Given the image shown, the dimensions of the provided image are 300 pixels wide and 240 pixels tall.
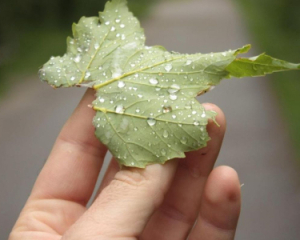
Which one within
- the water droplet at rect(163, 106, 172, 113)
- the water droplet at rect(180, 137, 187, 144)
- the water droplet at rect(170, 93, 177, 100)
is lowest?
the water droplet at rect(180, 137, 187, 144)

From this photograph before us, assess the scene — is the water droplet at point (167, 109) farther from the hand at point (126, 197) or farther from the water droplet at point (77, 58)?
the water droplet at point (77, 58)

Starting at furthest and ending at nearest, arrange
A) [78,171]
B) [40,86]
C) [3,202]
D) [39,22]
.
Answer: [39,22], [40,86], [3,202], [78,171]

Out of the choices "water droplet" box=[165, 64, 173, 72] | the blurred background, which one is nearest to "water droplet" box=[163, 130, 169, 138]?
"water droplet" box=[165, 64, 173, 72]

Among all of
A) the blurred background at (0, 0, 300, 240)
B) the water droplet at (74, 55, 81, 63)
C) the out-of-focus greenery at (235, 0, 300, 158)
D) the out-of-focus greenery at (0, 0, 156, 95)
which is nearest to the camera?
the water droplet at (74, 55, 81, 63)

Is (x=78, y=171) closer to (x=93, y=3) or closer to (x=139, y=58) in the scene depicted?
(x=139, y=58)

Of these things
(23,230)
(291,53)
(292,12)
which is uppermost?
(292,12)

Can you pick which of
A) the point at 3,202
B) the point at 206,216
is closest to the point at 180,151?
the point at 206,216

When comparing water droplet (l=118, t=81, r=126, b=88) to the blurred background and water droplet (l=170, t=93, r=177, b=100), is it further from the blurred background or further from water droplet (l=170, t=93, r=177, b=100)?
the blurred background

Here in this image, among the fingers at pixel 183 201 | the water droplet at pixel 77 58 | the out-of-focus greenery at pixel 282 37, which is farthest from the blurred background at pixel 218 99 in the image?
the water droplet at pixel 77 58
